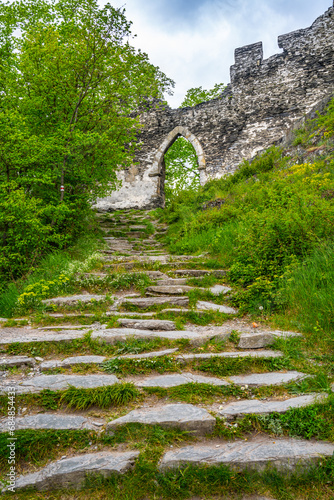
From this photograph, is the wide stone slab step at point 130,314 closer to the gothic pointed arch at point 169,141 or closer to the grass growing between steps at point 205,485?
the grass growing between steps at point 205,485

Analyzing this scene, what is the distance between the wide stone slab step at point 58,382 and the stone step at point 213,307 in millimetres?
1689

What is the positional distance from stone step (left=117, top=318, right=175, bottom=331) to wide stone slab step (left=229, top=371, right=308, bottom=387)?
1077 mm

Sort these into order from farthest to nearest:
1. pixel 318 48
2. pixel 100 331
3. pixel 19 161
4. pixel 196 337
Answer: pixel 318 48, pixel 19 161, pixel 100 331, pixel 196 337

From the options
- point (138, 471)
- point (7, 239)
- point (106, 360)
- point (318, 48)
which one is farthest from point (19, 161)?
point (318, 48)

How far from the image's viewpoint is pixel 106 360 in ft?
8.55

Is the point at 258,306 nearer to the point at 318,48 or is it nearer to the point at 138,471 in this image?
the point at 138,471

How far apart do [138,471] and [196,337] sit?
143cm

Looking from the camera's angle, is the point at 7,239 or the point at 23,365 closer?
the point at 23,365

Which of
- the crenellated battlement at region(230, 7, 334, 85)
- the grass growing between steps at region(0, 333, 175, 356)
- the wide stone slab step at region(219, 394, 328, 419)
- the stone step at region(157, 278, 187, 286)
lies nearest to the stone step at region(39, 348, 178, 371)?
A: the grass growing between steps at region(0, 333, 175, 356)

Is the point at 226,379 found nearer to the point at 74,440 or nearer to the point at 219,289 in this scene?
the point at 74,440

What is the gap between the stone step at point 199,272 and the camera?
4707 millimetres

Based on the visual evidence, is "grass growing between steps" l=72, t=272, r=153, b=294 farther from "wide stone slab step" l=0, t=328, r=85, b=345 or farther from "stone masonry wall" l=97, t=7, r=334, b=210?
"stone masonry wall" l=97, t=7, r=334, b=210

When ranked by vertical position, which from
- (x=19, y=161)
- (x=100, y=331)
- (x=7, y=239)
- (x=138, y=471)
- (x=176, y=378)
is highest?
(x=19, y=161)

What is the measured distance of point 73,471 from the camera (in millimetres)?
1629
